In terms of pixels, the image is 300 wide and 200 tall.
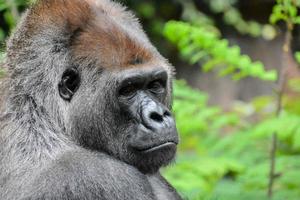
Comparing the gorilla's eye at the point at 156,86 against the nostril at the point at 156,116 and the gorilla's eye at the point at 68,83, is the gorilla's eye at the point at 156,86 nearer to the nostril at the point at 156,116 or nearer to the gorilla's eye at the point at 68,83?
the nostril at the point at 156,116

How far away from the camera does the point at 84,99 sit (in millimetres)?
4238

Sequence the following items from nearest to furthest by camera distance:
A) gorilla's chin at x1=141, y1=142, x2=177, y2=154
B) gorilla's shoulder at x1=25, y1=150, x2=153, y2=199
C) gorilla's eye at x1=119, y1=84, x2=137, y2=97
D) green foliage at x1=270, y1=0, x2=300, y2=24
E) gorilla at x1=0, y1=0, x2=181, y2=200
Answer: gorilla's shoulder at x1=25, y1=150, x2=153, y2=199 < gorilla at x1=0, y1=0, x2=181, y2=200 < gorilla's chin at x1=141, y1=142, x2=177, y2=154 < gorilla's eye at x1=119, y1=84, x2=137, y2=97 < green foliage at x1=270, y1=0, x2=300, y2=24

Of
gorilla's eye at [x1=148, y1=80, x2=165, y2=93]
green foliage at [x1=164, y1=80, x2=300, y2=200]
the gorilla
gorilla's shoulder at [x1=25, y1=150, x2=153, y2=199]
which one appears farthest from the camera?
green foliage at [x1=164, y1=80, x2=300, y2=200]

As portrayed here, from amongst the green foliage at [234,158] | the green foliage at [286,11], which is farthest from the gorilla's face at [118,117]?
the green foliage at [286,11]

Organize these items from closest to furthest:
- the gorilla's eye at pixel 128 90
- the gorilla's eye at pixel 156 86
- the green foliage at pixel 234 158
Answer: the gorilla's eye at pixel 128 90 < the gorilla's eye at pixel 156 86 < the green foliage at pixel 234 158

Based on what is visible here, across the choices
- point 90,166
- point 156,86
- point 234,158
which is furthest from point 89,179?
point 234,158

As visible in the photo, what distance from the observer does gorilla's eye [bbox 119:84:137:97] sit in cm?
429

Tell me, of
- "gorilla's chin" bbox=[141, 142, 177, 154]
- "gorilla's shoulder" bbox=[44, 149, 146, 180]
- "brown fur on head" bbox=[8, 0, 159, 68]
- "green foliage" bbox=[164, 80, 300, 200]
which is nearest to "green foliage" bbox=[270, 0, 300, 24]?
"green foliage" bbox=[164, 80, 300, 200]

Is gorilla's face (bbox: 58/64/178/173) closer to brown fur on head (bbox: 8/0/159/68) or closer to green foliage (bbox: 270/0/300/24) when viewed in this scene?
brown fur on head (bbox: 8/0/159/68)

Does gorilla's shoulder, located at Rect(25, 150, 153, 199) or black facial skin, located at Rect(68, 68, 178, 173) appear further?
black facial skin, located at Rect(68, 68, 178, 173)

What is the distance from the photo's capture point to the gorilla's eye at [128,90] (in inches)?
169

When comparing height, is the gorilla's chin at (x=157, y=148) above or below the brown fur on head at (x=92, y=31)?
below

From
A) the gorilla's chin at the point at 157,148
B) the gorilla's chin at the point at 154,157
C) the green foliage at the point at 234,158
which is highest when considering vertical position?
the gorilla's chin at the point at 157,148

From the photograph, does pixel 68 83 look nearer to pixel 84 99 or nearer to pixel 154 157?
pixel 84 99
